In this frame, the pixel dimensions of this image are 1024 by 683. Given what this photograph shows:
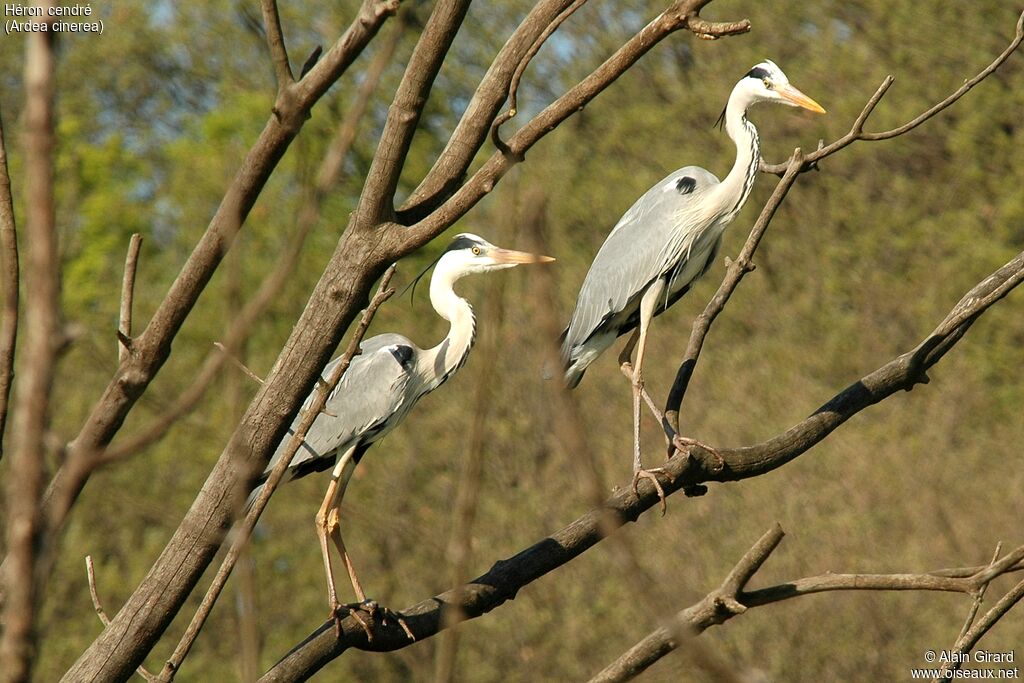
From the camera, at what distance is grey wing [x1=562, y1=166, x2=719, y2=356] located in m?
5.45

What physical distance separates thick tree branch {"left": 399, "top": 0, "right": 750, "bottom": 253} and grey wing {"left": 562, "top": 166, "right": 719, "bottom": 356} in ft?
9.96

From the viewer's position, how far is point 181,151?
17.1 meters

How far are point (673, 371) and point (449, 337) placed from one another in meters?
5.65

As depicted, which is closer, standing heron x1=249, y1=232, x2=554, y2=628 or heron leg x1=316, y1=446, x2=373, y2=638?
heron leg x1=316, y1=446, x2=373, y2=638

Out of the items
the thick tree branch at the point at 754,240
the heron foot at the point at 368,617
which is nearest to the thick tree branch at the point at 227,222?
the heron foot at the point at 368,617

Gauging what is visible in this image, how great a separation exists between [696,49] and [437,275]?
876 centimetres

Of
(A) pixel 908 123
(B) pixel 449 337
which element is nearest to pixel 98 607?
(A) pixel 908 123

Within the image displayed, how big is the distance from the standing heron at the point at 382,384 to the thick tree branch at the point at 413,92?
9.07 ft

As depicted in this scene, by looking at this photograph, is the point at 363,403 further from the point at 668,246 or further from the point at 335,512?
the point at 668,246

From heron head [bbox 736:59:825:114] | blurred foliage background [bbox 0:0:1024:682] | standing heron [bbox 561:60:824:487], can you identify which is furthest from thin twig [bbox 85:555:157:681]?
blurred foliage background [bbox 0:0:1024:682]

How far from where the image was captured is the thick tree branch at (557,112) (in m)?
2.27

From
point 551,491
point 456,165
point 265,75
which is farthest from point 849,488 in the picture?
point 265,75

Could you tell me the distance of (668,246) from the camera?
5.45m

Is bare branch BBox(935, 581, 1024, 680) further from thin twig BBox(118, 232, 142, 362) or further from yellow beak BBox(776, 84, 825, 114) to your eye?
yellow beak BBox(776, 84, 825, 114)
